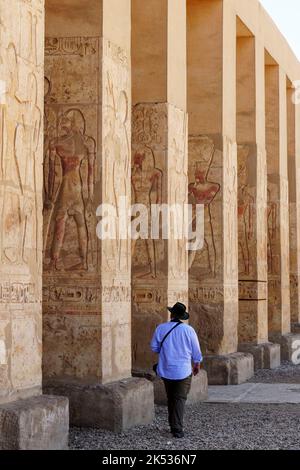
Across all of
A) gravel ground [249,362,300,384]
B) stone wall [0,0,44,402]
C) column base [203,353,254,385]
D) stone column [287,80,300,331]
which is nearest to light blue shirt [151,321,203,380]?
stone wall [0,0,44,402]

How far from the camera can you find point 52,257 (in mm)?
9523

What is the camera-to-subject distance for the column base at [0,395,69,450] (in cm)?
687

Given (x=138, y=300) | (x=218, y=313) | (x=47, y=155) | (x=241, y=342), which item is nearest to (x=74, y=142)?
(x=47, y=155)

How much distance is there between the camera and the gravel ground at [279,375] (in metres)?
14.5

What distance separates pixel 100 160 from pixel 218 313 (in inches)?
189

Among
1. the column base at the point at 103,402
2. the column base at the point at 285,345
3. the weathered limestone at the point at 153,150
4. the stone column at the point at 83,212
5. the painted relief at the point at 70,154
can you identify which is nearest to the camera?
the column base at the point at 103,402

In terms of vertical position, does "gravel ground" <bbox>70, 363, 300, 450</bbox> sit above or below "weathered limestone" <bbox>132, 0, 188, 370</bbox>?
below

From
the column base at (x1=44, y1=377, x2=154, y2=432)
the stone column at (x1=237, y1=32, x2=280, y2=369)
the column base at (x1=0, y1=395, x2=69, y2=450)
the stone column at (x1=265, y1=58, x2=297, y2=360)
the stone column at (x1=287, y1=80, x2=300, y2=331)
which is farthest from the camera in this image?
the stone column at (x1=287, y1=80, x2=300, y2=331)

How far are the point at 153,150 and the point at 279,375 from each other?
532 cm

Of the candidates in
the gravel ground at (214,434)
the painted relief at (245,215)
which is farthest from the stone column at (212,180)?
the gravel ground at (214,434)

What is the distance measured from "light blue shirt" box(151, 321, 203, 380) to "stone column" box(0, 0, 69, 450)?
1.41m

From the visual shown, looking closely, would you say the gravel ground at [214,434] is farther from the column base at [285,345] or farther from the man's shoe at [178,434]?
the column base at [285,345]

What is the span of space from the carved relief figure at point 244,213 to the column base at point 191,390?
461 centimetres

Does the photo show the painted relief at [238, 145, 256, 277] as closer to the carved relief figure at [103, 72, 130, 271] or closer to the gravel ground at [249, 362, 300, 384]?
the gravel ground at [249, 362, 300, 384]
